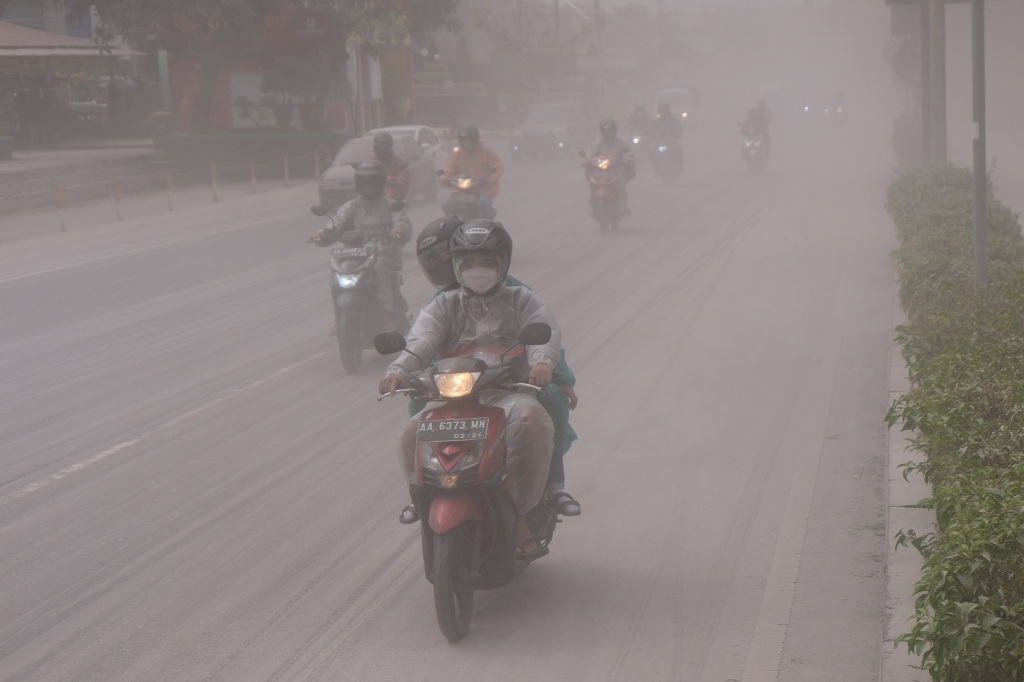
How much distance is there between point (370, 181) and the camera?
467 inches

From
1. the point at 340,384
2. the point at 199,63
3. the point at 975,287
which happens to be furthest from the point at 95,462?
the point at 199,63

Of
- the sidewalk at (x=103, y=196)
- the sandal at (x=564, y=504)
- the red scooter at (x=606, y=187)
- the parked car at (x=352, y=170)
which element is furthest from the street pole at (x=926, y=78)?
the sandal at (x=564, y=504)

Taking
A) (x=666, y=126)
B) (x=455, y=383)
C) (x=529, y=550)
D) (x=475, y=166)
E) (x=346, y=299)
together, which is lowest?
(x=529, y=550)

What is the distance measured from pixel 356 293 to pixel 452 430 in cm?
600

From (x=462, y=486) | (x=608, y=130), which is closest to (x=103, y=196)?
(x=608, y=130)

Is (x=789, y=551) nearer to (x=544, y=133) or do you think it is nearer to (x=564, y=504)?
(x=564, y=504)

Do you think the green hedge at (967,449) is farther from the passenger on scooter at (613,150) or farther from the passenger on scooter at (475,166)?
the passenger on scooter at (613,150)

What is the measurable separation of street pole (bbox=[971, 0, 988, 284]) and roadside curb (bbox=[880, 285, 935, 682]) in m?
2.40

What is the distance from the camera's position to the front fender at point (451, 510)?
18.3 ft

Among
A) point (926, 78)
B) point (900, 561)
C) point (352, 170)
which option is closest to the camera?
point (900, 561)

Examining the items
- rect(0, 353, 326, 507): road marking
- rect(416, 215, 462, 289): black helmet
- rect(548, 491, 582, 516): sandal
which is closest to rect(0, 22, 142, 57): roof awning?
rect(0, 353, 326, 507): road marking

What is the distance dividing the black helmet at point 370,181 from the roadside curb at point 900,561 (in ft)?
16.8

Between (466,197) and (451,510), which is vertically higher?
(466,197)

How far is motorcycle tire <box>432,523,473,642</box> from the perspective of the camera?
18.4 ft
